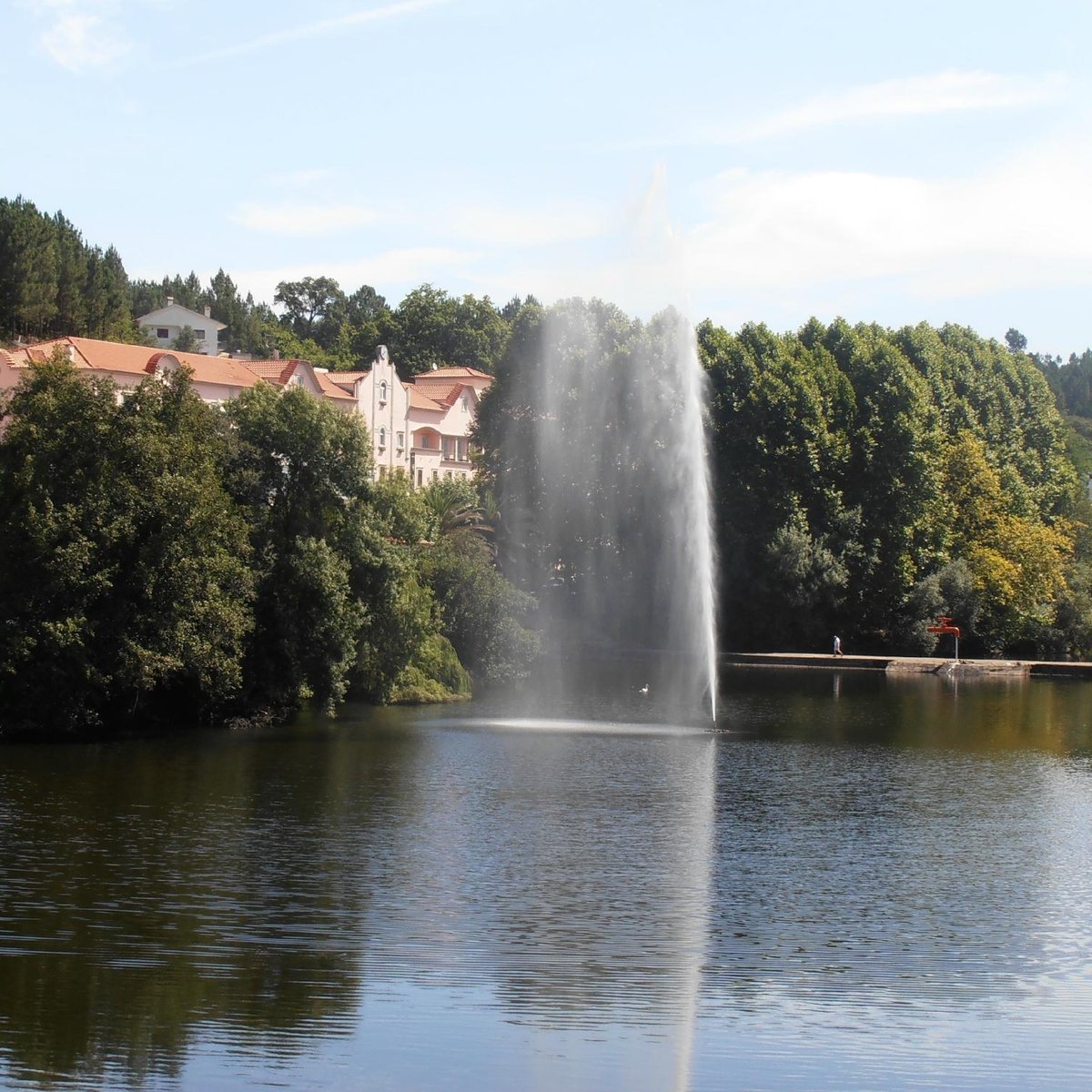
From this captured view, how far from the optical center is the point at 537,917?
2677 cm

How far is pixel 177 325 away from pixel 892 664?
99.1 m

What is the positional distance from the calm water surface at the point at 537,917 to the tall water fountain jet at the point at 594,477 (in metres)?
40.3

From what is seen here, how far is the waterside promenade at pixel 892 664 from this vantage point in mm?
90188

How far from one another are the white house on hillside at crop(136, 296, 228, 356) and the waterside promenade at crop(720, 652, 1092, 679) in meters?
87.9

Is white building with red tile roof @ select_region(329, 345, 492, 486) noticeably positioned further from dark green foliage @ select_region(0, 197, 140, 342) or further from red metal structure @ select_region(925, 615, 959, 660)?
red metal structure @ select_region(925, 615, 959, 660)

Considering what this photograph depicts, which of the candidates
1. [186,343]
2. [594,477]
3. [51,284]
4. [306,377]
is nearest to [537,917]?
[594,477]

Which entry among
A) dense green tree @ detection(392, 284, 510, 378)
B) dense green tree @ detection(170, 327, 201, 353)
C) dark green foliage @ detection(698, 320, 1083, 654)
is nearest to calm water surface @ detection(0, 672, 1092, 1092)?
dark green foliage @ detection(698, 320, 1083, 654)

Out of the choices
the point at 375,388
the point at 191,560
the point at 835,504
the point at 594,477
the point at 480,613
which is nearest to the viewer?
the point at 191,560

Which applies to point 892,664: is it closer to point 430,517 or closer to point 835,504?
point 835,504

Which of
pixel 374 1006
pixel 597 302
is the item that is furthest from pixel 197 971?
pixel 597 302

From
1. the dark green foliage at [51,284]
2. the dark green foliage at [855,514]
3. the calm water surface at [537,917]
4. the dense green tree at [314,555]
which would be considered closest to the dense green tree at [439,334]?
the dark green foliage at [51,284]

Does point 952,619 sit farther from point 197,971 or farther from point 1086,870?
point 197,971

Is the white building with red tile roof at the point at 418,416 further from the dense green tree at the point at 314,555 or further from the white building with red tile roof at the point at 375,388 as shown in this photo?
the dense green tree at the point at 314,555

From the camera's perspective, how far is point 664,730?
180ft
